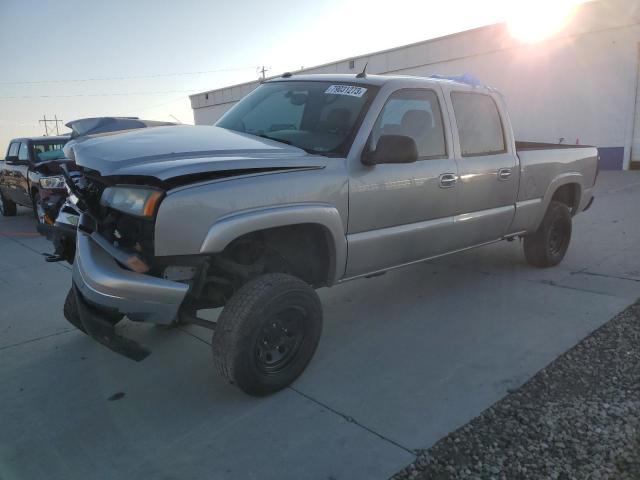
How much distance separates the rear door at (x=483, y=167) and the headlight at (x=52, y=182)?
5.83 metres

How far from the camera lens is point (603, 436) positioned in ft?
8.69

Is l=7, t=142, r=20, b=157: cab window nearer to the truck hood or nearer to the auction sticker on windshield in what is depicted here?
the truck hood

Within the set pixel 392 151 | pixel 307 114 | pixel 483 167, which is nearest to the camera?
pixel 392 151

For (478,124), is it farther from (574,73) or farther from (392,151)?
(574,73)

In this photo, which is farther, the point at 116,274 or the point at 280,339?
the point at 280,339

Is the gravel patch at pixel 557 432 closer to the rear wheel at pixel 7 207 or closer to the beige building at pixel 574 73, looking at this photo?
the rear wheel at pixel 7 207

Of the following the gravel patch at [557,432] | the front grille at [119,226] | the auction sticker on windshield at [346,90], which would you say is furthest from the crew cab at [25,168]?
the gravel patch at [557,432]

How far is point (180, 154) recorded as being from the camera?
282 cm

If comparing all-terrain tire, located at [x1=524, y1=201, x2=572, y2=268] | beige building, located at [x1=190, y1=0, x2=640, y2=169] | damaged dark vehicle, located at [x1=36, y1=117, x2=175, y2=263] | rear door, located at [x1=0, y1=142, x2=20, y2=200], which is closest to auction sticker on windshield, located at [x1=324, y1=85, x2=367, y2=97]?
damaged dark vehicle, located at [x1=36, y1=117, x2=175, y2=263]

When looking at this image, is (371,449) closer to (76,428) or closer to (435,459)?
(435,459)

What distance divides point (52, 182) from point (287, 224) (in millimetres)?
6230

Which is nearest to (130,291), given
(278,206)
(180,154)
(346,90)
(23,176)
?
(180,154)

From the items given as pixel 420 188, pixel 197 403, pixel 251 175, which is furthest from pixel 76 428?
pixel 420 188

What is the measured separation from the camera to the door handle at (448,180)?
3956 millimetres
